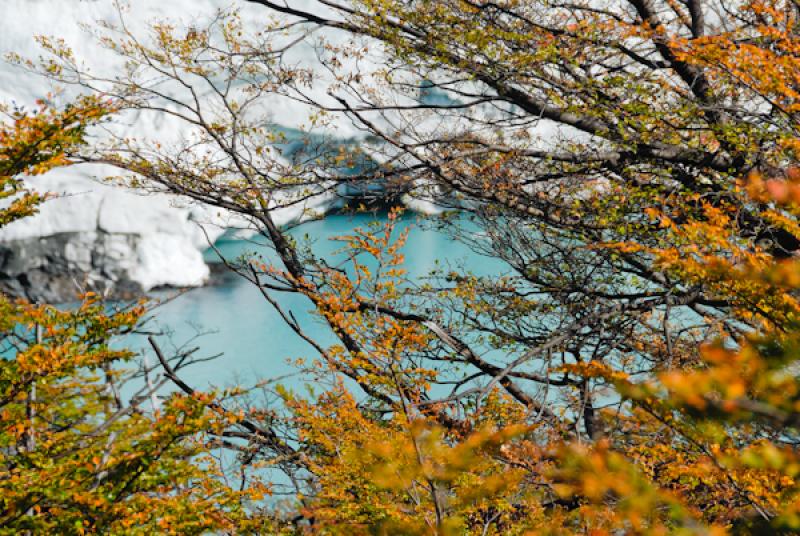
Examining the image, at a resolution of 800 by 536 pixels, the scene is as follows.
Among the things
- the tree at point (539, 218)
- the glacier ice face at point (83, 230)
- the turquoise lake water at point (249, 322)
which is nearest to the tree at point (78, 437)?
the tree at point (539, 218)

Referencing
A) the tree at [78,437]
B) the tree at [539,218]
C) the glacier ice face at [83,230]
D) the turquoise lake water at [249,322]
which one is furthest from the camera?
the glacier ice face at [83,230]

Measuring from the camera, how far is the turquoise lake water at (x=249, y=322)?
12609 millimetres

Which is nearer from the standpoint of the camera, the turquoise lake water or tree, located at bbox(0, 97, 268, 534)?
tree, located at bbox(0, 97, 268, 534)

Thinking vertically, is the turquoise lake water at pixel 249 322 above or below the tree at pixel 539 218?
above

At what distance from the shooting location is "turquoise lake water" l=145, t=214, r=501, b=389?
12609mm

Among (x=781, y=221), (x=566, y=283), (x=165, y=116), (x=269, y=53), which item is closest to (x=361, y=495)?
(x=566, y=283)

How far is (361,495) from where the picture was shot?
3.45 meters

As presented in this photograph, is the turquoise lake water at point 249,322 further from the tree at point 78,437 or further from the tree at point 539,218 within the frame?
the tree at point 78,437

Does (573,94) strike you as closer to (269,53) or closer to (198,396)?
(269,53)

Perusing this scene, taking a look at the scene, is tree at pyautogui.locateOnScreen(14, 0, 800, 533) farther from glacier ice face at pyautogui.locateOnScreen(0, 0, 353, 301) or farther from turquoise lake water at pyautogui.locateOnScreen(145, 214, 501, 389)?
glacier ice face at pyautogui.locateOnScreen(0, 0, 353, 301)

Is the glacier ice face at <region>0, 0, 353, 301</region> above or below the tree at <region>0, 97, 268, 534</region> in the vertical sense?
above

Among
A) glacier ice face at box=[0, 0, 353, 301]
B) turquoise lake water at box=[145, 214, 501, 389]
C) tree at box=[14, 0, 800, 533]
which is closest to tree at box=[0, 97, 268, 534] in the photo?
tree at box=[14, 0, 800, 533]

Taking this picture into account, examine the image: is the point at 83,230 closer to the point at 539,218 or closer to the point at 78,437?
the point at 78,437

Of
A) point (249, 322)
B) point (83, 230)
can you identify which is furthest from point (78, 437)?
point (83, 230)
